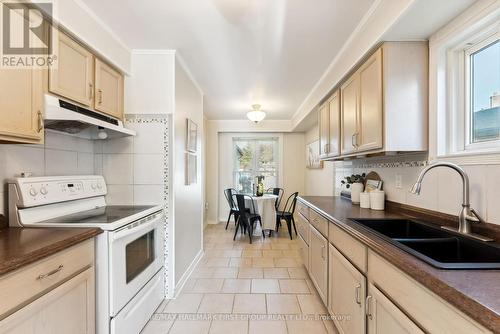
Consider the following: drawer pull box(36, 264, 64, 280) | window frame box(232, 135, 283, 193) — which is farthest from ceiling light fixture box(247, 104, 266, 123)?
drawer pull box(36, 264, 64, 280)

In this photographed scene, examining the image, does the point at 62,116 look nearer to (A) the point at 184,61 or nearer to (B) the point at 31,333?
(B) the point at 31,333

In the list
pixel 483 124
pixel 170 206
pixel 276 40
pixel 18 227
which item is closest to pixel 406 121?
pixel 483 124

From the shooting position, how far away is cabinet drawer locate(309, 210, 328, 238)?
2.19 m

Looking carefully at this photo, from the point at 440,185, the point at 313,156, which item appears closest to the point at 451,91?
the point at 440,185

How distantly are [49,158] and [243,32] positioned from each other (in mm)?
1818

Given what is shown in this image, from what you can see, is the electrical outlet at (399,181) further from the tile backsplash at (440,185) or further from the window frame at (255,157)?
the window frame at (255,157)

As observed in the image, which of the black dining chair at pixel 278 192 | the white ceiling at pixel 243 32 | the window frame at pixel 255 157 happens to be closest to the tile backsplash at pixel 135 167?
the white ceiling at pixel 243 32

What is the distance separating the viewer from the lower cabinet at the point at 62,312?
1.05 m

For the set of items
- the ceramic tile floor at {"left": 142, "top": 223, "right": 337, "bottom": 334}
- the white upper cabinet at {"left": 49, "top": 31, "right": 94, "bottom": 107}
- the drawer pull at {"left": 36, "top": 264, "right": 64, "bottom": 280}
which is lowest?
the ceramic tile floor at {"left": 142, "top": 223, "right": 337, "bottom": 334}

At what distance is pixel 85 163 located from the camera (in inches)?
92.6

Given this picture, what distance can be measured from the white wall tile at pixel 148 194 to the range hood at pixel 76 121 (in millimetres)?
525

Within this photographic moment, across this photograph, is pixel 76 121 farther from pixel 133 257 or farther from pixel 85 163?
pixel 133 257

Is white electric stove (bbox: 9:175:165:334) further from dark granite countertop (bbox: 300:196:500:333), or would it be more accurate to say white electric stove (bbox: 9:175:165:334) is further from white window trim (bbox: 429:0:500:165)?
white window trim (bbox: 429:0:500:165)

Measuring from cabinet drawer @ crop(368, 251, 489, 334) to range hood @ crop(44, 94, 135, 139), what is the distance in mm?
1919
